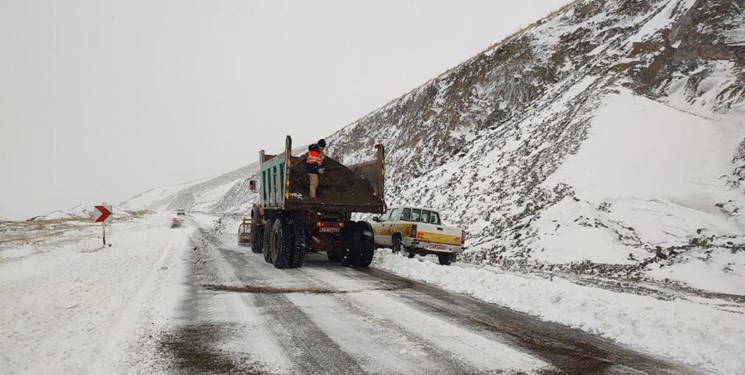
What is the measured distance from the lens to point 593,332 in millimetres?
5984

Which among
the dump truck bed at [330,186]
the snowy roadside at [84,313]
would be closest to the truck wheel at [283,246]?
the dump truck bed at [330,186]

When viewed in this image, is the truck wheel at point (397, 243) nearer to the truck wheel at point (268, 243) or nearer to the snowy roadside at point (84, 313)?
the truck wheel at point (268, 243)

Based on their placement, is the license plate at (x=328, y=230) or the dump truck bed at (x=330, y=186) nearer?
the dump truck bed at (x=330, y=186)

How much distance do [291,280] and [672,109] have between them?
17.4 metres

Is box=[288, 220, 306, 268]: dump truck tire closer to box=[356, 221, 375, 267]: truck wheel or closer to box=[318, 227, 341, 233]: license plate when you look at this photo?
box=[318, 227, 341, 233]: license plate

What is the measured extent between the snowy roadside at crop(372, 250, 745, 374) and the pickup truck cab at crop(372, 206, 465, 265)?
401cm

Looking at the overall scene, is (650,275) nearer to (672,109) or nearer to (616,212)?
(616,212)

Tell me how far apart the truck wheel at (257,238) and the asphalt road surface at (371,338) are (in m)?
7.15

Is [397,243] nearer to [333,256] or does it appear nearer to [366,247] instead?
[333,256]

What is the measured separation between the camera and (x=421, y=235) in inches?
524

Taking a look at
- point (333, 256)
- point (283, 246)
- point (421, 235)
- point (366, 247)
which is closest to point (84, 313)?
point (283, 246)

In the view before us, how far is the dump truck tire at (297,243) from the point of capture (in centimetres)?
1136

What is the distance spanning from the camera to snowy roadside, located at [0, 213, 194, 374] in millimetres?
4368

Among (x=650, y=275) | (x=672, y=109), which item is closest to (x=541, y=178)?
(x=672, y=109)
